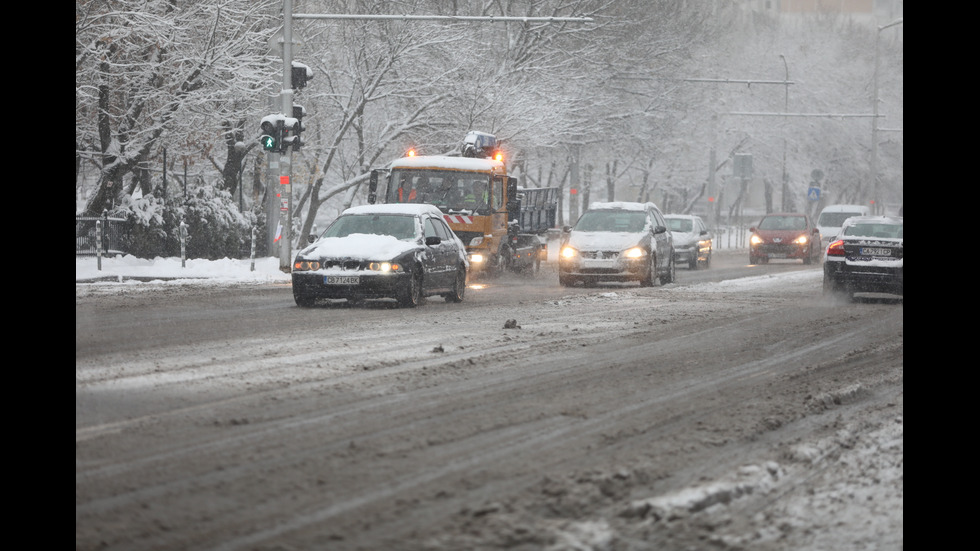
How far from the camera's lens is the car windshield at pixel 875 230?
22.5 meters

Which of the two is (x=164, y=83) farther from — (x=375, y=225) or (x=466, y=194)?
(x=375, y=225)

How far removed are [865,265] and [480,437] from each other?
594 inches

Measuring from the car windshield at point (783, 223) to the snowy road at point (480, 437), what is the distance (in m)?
25.9

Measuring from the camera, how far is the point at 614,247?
25.1m

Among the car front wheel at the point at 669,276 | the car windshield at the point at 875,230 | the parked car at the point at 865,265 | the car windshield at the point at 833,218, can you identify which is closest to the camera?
the parked car at the point at 865,265

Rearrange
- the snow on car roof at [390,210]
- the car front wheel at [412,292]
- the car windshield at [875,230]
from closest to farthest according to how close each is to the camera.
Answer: the car front wheel at [412,292]
the snow on car roof at [390,210]
the car windshield at [875,230]

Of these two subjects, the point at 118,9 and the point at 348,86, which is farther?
the point at 348,86

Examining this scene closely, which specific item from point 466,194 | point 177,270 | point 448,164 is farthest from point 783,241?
point 177,270

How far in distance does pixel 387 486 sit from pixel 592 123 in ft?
136

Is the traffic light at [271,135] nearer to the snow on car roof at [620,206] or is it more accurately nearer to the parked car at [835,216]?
the snow on car roof at [620,206]

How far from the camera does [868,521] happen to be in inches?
249

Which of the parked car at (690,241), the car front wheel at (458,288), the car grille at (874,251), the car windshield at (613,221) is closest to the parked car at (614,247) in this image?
the car windshield at (613,221)
